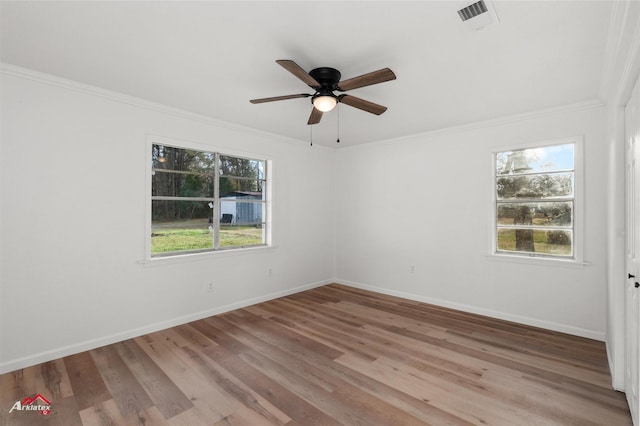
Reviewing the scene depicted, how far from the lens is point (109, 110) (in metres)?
3.21

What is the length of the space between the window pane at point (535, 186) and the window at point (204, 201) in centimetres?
350

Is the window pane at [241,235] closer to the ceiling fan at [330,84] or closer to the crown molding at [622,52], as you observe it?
the ceiling fan at [330,84]

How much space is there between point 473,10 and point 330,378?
2.88 meters

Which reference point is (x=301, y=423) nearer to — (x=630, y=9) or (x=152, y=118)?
(x=630, y=9)

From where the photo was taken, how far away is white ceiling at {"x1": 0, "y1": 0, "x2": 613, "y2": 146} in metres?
1.91

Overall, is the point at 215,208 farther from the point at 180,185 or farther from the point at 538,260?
the point at 538,260

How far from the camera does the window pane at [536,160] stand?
3629 millimetres

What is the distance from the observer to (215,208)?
4277 mm

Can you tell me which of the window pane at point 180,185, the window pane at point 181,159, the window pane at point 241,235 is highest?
the window pane at point 181,159

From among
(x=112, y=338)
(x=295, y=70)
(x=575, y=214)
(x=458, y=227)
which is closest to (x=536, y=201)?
(x=575, y=214)

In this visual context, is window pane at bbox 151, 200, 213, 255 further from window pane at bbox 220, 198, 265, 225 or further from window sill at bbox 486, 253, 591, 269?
window sill at bbox 486, 253, 591, 269

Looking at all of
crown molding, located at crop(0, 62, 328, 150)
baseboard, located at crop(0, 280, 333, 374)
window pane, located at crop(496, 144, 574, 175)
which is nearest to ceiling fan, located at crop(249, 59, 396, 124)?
crown molding, located at crop(0, 62, 328, 150)

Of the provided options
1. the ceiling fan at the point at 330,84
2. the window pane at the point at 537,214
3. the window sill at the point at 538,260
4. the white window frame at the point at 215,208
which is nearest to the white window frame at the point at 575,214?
the window sill at the point at 538,260

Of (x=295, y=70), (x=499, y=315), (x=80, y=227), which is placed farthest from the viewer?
(x=499, y=315)
